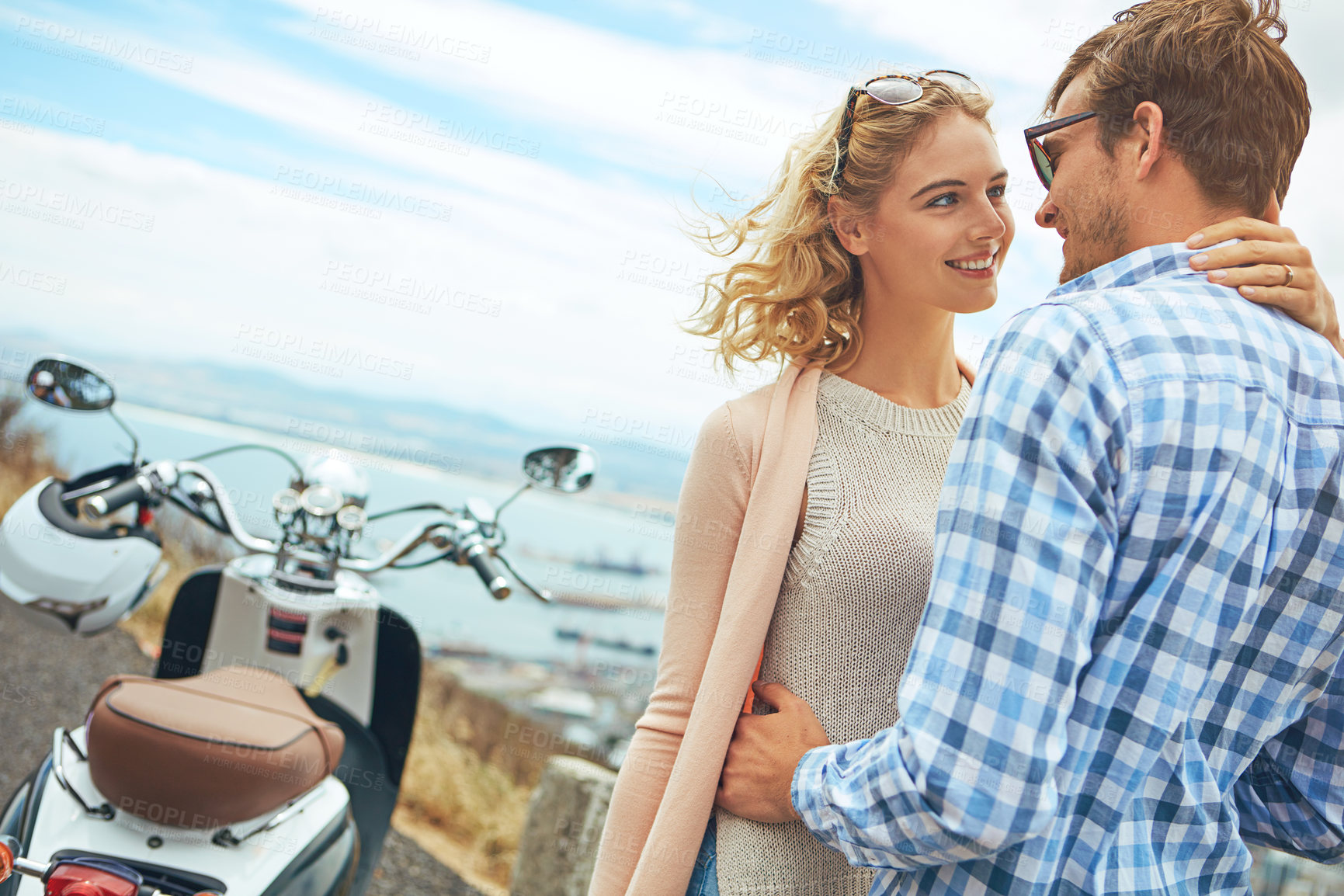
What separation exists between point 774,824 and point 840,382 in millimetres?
636

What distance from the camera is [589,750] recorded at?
427 centimetres

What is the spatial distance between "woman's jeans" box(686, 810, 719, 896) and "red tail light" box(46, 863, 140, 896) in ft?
2.56

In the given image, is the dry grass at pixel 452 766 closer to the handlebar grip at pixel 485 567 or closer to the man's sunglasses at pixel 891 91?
the handlebar grip at pixel 485 567

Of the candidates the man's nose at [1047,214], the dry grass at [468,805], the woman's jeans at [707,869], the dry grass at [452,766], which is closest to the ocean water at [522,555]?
the dry grass at [452,766]

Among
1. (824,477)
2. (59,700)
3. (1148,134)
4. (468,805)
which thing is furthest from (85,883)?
(59,700)

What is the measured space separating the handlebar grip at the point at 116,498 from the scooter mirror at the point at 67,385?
0.62 feet

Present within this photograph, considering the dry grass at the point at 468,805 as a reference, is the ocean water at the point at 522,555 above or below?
above

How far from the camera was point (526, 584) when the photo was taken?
1906 millimetres

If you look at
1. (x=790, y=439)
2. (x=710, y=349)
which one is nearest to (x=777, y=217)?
(x=710, y=349)

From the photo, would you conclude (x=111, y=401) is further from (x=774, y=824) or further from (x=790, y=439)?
(x=774, y=824)

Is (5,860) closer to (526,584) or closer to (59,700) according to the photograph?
(526,584)

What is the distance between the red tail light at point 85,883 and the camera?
128 centimetres

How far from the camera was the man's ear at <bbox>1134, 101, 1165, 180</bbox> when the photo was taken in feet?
3.08

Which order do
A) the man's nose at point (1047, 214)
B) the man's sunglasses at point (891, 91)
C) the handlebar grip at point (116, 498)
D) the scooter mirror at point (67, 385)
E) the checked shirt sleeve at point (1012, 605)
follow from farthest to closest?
the scooter mirror at point (67, 385)
the handlebar grip at point (116, 498)
the man's sunglasses at point (891, 91)
the man's nose at point (1047, 214)
the checked shirt sleeve at point (1012, 605)
